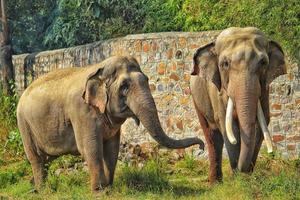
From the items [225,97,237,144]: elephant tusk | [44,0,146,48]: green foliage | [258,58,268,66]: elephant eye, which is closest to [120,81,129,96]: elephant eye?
[225,97,237,144]: elephant tusk

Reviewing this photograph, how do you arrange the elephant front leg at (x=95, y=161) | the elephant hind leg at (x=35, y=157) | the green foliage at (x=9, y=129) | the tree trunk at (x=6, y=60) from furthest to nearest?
the tree trunk at (x=6, y=60), the green foliage at (x=9, y=129), the elephant hind leg at (x=35, y=157), the elephant front leg at (x=95, y=161)

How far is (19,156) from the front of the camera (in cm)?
1591

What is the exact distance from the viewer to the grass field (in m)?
9.66

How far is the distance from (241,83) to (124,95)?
1755 millimetres

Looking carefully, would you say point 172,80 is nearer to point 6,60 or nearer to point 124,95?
point 124,95

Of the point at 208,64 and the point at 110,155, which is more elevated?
the point at 208,64

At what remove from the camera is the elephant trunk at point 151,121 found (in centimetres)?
1026

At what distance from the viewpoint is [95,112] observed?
35.4 ft

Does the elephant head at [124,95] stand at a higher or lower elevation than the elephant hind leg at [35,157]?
higher

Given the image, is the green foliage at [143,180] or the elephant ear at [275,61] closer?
the elephant ear at [275,61]

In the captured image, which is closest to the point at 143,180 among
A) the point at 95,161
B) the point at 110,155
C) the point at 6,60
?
the point at 110,155

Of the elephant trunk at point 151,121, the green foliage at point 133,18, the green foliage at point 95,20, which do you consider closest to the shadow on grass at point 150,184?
the elephant trunk at point 151,121

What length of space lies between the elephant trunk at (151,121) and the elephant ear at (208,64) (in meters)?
0.78

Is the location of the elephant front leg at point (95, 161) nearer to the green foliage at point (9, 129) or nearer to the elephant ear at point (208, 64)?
the elephant ear at point (208, 64)
